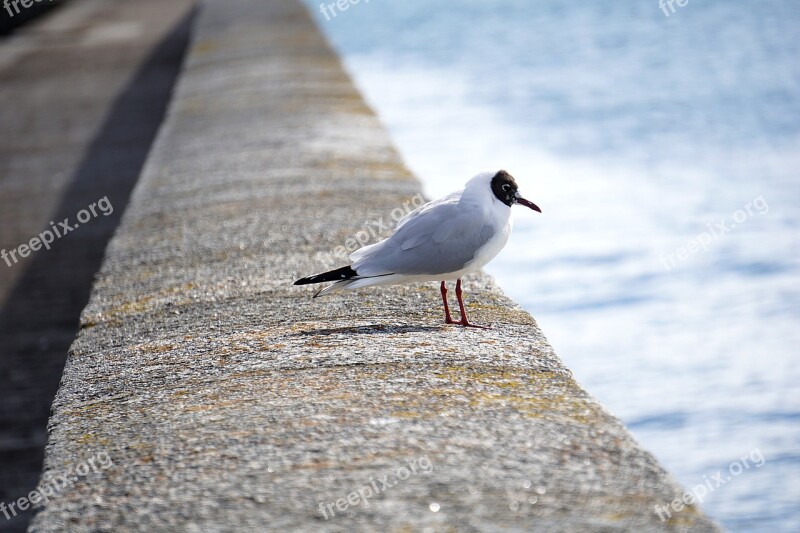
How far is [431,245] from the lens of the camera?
361cm

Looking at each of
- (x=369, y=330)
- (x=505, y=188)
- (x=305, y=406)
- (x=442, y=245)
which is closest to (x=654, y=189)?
(x=505, y=188)

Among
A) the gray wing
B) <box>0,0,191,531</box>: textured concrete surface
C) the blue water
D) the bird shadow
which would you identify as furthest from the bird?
the blue water

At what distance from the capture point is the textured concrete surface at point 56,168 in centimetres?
509

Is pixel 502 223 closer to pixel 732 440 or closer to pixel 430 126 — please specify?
pixel 732 440

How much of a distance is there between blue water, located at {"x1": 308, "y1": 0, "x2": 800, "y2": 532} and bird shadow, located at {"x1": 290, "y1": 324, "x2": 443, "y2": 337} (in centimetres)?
199

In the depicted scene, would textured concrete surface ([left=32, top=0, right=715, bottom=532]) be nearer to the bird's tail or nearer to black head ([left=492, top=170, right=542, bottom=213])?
the bird's tail

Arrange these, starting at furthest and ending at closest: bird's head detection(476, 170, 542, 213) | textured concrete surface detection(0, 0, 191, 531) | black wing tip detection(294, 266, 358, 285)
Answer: textured concrete surface detection(0, 0, 191, 531) → bird's head detection(476, 170, 542, 213) → black wing tip detection(294, 266, 358, 285)

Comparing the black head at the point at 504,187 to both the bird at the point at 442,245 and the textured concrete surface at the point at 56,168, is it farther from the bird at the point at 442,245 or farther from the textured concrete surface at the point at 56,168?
the textured concrete surface at the point at 56,168

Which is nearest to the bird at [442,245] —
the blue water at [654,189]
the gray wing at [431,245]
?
the gray wing at [431,245]

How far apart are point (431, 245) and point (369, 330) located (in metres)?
0.37

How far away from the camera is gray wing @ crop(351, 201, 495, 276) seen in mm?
3578

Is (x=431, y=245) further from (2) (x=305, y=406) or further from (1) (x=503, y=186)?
(2) (x=305, y=406)

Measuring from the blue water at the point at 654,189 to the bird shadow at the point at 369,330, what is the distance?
199 centimetres

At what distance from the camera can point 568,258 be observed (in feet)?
24.7
